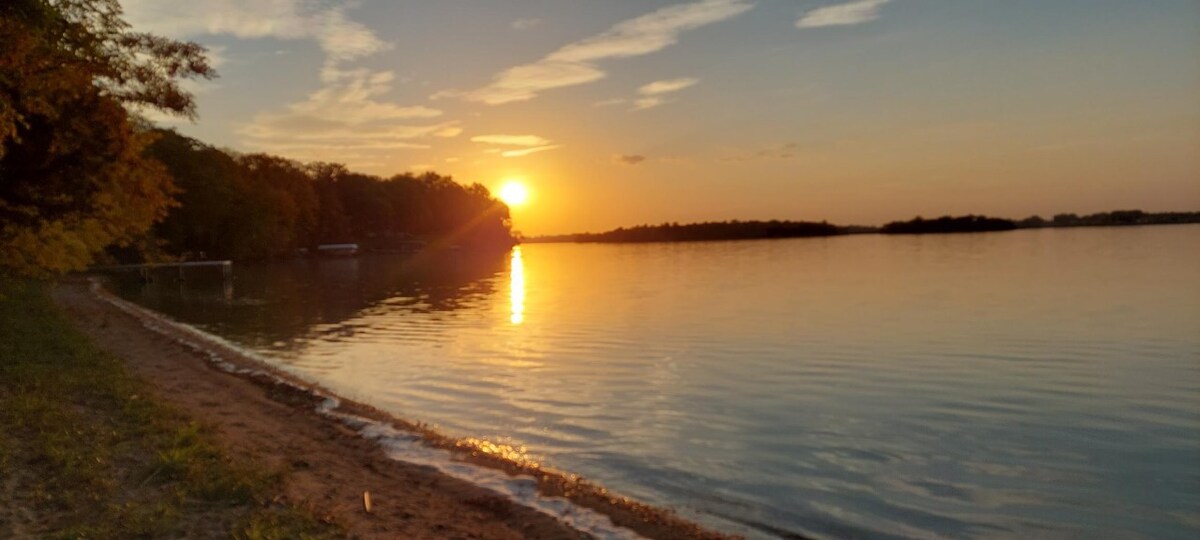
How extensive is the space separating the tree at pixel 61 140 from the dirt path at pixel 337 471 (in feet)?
15.5

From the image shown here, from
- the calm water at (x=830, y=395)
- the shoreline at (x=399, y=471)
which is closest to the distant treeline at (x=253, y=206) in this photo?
the calm water at (x=830, y=395)

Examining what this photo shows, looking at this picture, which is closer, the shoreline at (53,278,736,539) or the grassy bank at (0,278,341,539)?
the grassy bank at (0,278,341,539)

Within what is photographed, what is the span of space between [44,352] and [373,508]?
42.3 ft

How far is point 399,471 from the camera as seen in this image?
34.9ft

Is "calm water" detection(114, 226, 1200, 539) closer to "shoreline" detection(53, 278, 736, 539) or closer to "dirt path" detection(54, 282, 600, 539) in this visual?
"shoreline" detection(53, 278, 736, 539)

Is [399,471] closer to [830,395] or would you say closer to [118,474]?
[118,474]

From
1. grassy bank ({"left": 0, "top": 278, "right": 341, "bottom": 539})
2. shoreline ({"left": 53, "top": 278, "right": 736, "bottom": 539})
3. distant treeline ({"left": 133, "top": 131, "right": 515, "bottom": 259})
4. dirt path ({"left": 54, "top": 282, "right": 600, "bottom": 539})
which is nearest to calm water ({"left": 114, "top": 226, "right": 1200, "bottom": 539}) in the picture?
shoreline ({"left": 53, "top": 278, "right": 736, "bottom": 539})

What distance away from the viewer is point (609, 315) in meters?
34.9

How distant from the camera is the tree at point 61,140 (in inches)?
613

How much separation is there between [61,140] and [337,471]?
1365 centimetres

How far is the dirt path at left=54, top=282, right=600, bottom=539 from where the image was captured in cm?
826

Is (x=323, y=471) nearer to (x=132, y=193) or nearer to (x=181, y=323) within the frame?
(x=132, y=193)

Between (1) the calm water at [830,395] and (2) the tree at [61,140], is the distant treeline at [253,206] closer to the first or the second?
(2) the tree at [61,140]

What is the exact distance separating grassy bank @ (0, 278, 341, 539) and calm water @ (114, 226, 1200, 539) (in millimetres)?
4673
